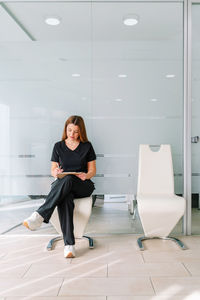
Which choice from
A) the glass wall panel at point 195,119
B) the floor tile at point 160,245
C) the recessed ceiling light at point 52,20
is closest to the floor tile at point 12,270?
the floor tile at point 160,245

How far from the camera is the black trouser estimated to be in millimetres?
2455

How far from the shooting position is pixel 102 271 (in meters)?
2.12

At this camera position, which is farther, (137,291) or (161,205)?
(161,205)

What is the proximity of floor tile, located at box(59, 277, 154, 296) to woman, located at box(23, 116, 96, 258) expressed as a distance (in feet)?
1.50

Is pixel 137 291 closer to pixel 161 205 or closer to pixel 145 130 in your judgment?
pixel 161 205

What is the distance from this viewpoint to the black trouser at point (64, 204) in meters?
2.46

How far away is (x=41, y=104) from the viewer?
3.06m

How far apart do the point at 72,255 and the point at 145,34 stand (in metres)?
2.41

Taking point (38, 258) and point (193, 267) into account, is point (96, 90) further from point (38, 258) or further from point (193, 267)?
point (193, 267)

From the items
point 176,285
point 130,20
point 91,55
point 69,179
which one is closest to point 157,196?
point 69,179

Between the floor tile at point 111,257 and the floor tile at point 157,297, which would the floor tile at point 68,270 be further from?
the floor tile at point 157,297

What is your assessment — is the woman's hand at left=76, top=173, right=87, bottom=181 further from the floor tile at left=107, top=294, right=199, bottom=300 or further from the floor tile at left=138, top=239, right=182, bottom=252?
the floor tile at left=107, top=294, right=199, bottom=300

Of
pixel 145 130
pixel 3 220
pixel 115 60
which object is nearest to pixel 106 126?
pixel 145 130

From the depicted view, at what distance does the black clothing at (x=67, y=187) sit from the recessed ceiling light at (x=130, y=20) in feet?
4.62
